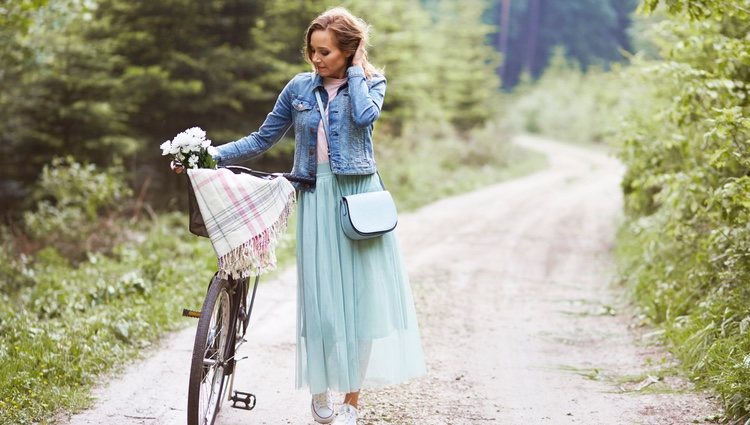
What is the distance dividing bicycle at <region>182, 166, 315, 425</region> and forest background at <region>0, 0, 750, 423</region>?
87 cm

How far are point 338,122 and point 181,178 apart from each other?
9.79m

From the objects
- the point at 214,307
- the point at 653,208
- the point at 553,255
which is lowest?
the point at 553,255

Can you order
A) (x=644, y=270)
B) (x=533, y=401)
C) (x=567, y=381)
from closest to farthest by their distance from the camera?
1. (x=533, y=401)
2. (x=567, y=381)
3. (x=644, y=270)

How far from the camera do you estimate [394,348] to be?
3.87m

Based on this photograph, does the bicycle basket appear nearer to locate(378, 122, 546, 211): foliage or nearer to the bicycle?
the bicycle

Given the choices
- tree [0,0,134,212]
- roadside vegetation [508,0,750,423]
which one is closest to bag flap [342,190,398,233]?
roadside vegetation [508,0,750,423]

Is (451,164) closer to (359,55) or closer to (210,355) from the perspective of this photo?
(359,55)

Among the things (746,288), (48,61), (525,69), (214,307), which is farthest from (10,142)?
(525,69)

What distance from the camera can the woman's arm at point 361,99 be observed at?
3.56 metres

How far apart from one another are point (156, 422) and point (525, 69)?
2105 inches

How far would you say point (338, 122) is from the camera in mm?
3676

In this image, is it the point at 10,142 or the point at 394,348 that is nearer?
the point at 394,348

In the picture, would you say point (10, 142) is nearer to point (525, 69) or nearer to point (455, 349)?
point (455, 349)

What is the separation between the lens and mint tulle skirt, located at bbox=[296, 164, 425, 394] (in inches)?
146
